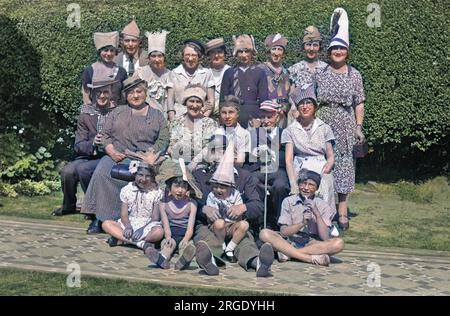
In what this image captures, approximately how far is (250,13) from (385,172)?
2663 millimetres

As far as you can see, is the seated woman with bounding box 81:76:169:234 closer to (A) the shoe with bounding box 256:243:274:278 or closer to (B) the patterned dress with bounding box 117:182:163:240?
(B) the patterned dress with bounding box 117:182:163:240

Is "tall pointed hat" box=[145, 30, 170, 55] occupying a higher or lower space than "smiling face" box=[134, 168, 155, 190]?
higher

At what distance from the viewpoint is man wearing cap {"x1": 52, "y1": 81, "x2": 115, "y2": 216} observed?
31.6 feet

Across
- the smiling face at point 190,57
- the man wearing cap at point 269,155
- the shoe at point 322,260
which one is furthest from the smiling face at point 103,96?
the shoe at point 322,260

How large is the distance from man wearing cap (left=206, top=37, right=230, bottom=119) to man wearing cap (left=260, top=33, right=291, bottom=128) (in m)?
0.47

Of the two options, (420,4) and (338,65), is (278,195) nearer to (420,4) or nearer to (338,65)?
(338,65)

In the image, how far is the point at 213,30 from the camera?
11.4 meters

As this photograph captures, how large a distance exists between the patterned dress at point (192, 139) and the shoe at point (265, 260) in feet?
5.60

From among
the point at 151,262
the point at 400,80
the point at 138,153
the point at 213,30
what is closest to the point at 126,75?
the point at 138,153

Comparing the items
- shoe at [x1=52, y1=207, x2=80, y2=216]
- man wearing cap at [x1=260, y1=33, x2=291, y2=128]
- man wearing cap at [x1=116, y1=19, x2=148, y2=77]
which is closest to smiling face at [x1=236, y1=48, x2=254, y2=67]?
man wearing cap at [x1=260, y1=33, x2=291, y2=128]

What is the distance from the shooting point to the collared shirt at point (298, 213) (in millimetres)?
8227

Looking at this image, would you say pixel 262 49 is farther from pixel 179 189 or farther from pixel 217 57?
pixel 179 189

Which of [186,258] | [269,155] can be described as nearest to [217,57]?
[269,155]

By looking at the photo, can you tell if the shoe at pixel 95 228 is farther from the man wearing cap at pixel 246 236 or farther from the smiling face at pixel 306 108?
the smiling face at pixel 306 108
